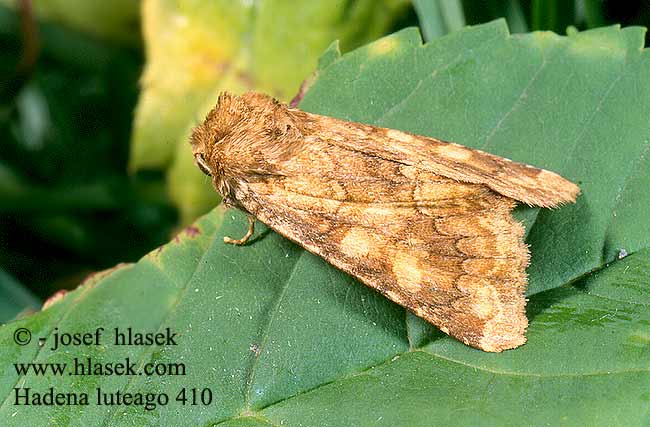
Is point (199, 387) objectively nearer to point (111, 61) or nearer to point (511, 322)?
point (511, 322)

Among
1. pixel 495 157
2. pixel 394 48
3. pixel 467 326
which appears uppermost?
pixel 394 48

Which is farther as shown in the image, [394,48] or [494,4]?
[494,4]

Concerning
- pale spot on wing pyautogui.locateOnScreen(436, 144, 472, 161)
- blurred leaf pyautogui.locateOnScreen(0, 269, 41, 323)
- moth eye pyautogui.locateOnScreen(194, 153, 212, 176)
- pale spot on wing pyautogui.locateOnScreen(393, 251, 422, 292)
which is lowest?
blurred leaf pyautogui.locateOnScreen(0, 269, 41, 323)

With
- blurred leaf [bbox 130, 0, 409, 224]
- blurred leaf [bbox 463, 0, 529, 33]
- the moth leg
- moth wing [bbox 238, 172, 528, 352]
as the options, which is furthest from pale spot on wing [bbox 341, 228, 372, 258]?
blurred leaf [bbox 463, 0, 529, 33]

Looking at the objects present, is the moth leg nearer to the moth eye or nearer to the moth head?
the moth head

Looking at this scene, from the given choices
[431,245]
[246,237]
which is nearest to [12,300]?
[246,237]

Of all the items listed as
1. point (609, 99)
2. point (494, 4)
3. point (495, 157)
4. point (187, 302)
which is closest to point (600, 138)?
point (609, 99)
